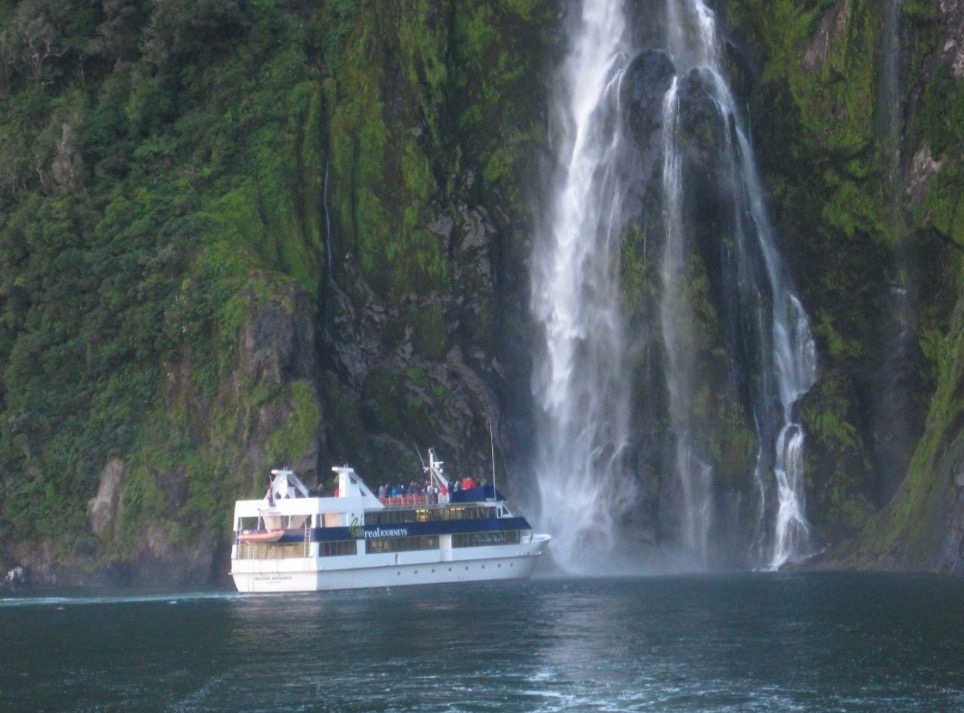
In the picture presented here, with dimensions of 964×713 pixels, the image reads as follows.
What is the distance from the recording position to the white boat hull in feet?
210

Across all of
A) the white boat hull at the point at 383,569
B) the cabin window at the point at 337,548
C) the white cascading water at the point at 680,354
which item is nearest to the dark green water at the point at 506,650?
the white boat hull at the point at 383,569

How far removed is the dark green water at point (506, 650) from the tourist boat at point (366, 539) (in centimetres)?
251

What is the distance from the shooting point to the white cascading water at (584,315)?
3031 inches

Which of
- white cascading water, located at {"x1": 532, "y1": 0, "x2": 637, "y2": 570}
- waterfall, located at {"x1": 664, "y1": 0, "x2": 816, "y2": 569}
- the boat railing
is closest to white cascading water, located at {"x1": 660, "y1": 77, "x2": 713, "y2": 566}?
waterfall, located at {"x1": 664, "y1": 0, "x2": 816, "y2": 569}

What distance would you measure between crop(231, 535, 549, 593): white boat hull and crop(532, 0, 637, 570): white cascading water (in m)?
8.05

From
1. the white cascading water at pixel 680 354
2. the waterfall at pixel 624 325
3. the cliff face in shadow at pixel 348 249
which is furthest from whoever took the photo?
the waterfall at pixel 624 325

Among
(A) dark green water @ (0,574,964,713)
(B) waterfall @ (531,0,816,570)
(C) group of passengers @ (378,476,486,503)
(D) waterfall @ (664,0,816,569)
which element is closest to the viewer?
(A) dark green water @ (0,574,964,713)

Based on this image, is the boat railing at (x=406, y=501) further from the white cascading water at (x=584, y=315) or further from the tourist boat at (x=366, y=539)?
the white cascading water at (x=584, y=315)

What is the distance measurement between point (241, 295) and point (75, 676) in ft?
107

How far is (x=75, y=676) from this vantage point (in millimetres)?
42156

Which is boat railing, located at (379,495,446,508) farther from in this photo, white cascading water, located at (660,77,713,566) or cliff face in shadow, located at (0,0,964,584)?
white cascading water, located at (660,77,713,566)

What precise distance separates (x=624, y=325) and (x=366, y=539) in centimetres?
2184

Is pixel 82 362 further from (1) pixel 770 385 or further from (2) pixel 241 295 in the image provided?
(1) pixel 770 385

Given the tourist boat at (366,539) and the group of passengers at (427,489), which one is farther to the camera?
the group of passengers at (427,489)
